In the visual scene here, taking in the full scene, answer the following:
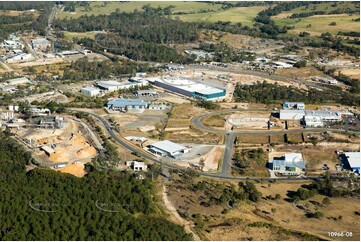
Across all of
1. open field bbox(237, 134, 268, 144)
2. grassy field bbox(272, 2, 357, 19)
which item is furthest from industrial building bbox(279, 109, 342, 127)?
grassy field bbox(272, 2, 357, 19)

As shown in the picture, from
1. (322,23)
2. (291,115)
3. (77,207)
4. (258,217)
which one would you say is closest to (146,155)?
(77,207)

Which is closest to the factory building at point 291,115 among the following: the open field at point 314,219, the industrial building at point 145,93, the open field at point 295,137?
the open field at point 295,137

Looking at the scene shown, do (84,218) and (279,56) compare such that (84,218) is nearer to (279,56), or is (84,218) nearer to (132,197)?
(132,197)

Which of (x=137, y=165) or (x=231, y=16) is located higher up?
(x=231, y=16)

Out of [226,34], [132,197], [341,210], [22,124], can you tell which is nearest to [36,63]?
[22,124]

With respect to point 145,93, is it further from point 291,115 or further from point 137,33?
point 137,33

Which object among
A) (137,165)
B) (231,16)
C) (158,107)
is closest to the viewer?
(137,165)

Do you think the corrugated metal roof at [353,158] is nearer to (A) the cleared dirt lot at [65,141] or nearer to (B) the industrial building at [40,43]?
(A) the cleared dirt lot at [65,141]
